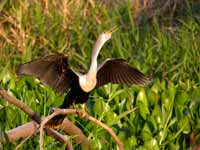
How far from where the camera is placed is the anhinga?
4348 millimetres

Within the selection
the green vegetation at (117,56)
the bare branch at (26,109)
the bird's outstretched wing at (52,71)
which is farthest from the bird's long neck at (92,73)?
the green vegetation at (117,56)

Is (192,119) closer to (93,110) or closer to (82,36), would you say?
(93,110)

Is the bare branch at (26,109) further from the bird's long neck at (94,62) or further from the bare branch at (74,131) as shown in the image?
the bird's long neck at (94,62)

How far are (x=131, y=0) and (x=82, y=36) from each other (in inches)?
38.4

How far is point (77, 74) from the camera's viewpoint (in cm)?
453

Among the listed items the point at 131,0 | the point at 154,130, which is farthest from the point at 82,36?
the point at 154,130

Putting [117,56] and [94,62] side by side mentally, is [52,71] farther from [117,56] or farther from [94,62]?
[117,56]

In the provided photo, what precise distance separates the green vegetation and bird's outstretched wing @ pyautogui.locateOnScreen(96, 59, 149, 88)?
65cm

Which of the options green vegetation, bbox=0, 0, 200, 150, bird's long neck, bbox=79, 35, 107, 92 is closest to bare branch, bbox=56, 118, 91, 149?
green vegetation, bbox=0, 0, 200, 150

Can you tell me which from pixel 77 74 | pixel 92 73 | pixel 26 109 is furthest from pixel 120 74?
pixel 26 109

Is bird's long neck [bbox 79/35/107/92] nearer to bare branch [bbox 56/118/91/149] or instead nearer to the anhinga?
the anhinga

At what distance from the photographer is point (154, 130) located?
5.66m

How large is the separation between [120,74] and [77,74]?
31 cm

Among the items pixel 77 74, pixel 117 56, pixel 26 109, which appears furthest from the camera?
pixel 117 56
